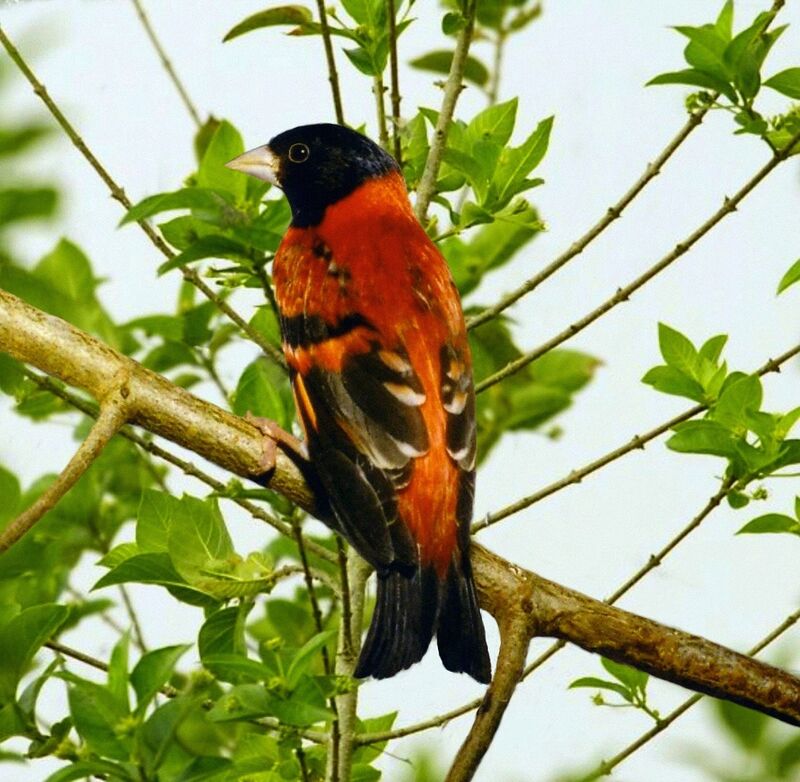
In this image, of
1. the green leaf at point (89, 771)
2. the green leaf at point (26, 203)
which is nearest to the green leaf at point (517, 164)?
the green leaf at point (26, 203)

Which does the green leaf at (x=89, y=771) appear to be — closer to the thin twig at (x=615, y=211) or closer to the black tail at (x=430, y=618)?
the black tail at (x=430, y=618)

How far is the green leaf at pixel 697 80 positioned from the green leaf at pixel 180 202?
1079 millimetres

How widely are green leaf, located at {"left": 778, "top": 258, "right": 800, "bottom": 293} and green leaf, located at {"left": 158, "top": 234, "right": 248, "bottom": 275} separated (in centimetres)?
131

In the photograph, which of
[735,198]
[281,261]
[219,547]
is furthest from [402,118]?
[219,547]

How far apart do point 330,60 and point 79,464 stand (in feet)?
4.17

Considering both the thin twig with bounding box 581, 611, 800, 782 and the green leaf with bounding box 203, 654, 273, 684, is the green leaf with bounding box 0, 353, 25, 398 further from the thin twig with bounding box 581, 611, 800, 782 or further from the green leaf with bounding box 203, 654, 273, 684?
the thin twig with bounding box 581, 611, 800, 782

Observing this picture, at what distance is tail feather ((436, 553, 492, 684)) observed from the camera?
3527 millimetres

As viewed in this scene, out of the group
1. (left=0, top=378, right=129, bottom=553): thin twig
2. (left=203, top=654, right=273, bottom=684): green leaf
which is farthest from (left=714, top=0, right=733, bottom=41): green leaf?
(left=203, top=654, right=273, bottom=684): green leaf

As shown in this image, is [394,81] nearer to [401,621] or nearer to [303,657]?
[401,621]

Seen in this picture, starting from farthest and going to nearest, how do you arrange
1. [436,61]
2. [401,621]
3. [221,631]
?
[436,61] < [401,621] < [221,631]

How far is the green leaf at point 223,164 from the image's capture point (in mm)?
3801

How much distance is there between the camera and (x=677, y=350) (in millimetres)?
3830

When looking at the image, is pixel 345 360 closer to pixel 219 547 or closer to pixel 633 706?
pixel 219 547

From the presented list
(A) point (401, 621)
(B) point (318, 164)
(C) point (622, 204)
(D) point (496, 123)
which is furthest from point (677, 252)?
(B) point (318, 164)
